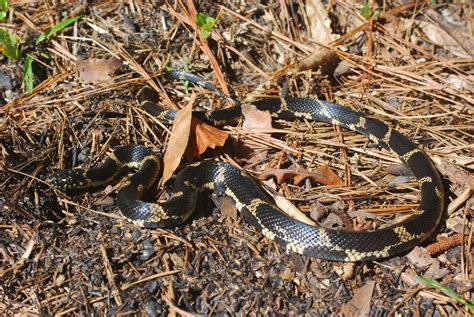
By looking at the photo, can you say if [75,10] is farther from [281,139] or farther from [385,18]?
[385,18]

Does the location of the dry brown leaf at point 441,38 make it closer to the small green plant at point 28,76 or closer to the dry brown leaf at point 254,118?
the dry brown leaf at point 254,118

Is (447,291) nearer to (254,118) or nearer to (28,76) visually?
(254,118)

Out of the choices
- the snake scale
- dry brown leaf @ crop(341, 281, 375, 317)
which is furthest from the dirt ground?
the snake scale

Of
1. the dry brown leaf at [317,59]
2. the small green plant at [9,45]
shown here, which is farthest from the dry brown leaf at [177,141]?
the small green plant at [9,45]

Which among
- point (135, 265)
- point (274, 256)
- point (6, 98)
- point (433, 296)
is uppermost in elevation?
point (6, 98)

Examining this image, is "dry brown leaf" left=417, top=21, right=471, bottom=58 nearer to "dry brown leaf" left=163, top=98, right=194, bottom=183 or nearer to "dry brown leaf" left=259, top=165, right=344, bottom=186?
"dry brown leaf" left=259, top=165, right=344, bottom=186

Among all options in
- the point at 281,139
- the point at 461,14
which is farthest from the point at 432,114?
the point at 461,14
